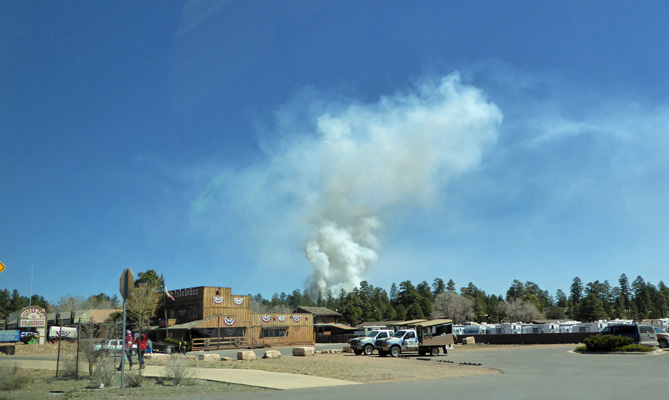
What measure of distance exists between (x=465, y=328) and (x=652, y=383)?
55.7m

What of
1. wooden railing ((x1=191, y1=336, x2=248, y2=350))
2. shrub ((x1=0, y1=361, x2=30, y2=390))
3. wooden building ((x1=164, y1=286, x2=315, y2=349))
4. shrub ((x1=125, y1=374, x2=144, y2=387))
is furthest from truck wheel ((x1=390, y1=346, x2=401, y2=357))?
wooden building ((x1=164, y1=286, x2=315, y2=349))

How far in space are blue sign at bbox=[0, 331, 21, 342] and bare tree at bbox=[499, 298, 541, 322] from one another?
95768 millimetres

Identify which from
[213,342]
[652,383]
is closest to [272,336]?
[213,342]

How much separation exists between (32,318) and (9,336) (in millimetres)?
4765

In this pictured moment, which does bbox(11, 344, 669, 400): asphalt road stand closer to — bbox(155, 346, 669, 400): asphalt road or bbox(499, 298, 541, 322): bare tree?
bbox(155, 346, 669, 400): asphalt road

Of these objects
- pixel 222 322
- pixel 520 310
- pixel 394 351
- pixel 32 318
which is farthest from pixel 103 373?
pixel 520 310

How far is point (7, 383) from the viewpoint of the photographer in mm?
13789

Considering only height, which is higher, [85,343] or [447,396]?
[85,343]

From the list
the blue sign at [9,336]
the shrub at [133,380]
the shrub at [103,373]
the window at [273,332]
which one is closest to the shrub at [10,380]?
the shrub at [103,373]

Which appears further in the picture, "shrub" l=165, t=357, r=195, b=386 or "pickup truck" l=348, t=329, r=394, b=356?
"pickup truck" l=348, t=329, r=394, b=356

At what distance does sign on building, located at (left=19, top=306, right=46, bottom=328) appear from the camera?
5609 cm

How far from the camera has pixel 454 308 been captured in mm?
113188

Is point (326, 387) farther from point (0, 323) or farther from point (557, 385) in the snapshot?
point (0, 323)

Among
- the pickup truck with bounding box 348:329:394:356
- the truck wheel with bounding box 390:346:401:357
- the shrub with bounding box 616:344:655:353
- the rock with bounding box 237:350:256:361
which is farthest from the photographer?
the pickup truck with bounding box 348:329:394:356
